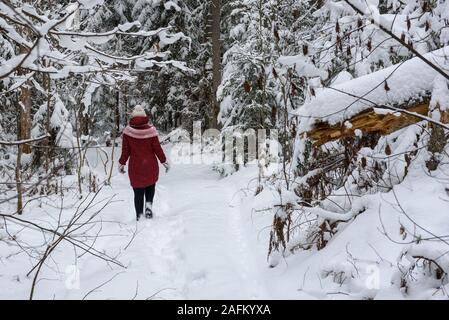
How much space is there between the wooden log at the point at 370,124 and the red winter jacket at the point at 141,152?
3.52m

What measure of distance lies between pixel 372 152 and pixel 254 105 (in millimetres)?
7080

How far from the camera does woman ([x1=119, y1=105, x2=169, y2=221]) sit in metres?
6.90

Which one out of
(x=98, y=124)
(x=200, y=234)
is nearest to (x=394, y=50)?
(x=200, y=234)

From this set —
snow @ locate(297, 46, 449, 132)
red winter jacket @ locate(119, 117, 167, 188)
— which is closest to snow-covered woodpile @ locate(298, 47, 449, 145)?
snow @ locate(297, 46, 449, 132)

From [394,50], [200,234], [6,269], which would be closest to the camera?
[6,269]

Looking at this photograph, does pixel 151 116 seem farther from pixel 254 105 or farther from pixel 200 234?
pixel 200 234

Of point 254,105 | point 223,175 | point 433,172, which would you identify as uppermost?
point 254,105

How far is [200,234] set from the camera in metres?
5.80

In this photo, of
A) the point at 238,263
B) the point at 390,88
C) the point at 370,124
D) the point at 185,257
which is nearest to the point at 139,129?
the point at 185,257

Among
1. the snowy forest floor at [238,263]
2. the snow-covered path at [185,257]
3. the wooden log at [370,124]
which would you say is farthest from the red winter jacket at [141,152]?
the wooden log at [370,124]

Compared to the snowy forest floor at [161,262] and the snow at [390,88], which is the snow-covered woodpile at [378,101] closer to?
the snow at [390,88]

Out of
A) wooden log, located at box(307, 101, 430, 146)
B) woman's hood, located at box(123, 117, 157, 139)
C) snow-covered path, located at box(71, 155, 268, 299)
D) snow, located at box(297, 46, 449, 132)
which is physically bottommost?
snow-covered path, located at box(71, 155, 268, 299)

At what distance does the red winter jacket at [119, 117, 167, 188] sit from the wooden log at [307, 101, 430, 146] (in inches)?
138

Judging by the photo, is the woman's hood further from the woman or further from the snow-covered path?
the snow-covered path
